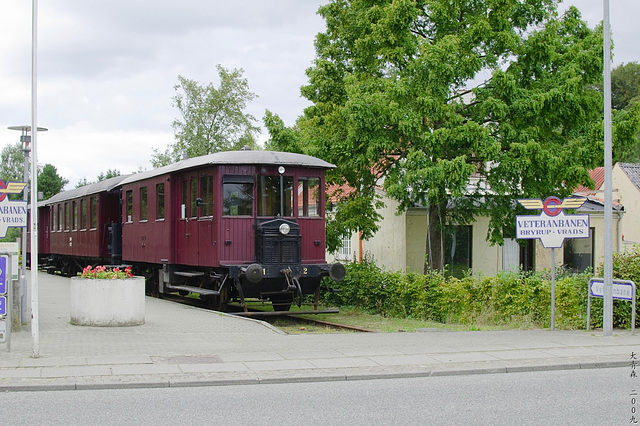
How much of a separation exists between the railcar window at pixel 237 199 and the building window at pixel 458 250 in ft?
39.0

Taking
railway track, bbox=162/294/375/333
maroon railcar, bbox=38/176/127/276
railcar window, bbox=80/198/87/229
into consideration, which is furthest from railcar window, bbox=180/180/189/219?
railcar window, bbox=80/198/87/229

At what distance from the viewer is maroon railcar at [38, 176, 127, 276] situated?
80.2 ft

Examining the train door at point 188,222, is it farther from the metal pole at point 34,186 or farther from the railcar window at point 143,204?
the metal pole at point 34,186

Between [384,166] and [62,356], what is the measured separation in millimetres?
12482

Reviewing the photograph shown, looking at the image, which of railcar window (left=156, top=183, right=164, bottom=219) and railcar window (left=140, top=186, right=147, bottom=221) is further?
railcar window (left=140, top=186, right=147, bottom=221)

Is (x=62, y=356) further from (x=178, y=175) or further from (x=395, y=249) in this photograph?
(x=395, y=249)

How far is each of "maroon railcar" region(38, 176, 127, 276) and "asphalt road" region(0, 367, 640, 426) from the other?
1664 centimetres

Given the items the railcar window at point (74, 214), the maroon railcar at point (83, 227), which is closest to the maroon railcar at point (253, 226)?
the maroon railcar at point (83, 227)

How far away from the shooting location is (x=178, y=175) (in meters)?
18.1

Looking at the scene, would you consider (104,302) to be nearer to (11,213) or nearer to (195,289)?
(11,213)

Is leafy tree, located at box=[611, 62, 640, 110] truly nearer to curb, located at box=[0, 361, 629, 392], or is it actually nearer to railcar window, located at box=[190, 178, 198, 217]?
railcar window, located at box=[190, 178, 198, 217]

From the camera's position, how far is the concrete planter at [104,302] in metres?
12.8

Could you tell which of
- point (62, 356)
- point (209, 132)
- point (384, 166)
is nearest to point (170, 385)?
point (62, 356)

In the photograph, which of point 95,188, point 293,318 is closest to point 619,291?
point 293,318
